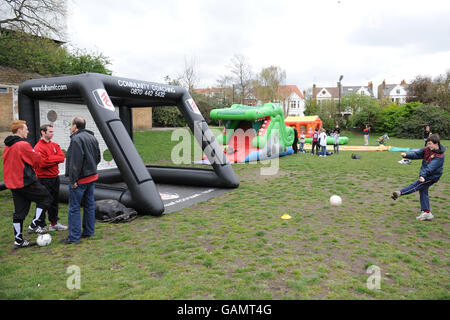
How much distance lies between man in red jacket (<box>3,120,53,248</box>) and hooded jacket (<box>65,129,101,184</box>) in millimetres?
465

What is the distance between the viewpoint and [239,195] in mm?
7883

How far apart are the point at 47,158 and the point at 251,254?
11.7ft

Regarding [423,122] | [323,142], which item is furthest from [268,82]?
[323,142]

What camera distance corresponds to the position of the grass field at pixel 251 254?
325 centimetres

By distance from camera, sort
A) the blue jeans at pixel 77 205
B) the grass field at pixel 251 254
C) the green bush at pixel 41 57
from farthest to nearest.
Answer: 1. the green bush at pixel 41 57
2. the blue jeans at pixel 77 205
3. the grass field at pixel 251 254

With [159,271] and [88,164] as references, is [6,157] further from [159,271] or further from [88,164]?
[159,271]

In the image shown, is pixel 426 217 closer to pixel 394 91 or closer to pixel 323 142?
pixel 323 142

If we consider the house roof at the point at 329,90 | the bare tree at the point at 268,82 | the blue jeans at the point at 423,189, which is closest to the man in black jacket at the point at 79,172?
the blue jeans at the point at 423,189

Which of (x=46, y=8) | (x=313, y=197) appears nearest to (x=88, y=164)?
(x=313, y=197)

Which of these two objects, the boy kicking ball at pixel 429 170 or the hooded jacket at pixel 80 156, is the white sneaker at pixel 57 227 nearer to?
Result: the hooded jacket at pixel 80 156

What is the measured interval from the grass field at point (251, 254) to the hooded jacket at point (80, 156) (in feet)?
3.47

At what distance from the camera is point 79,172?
15.2 feet

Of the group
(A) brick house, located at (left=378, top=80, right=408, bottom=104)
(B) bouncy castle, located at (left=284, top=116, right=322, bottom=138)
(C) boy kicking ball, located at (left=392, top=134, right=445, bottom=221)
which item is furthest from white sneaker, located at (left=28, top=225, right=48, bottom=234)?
(A) brick house, located at (left=378, top=80, right=408, bottom=104)
